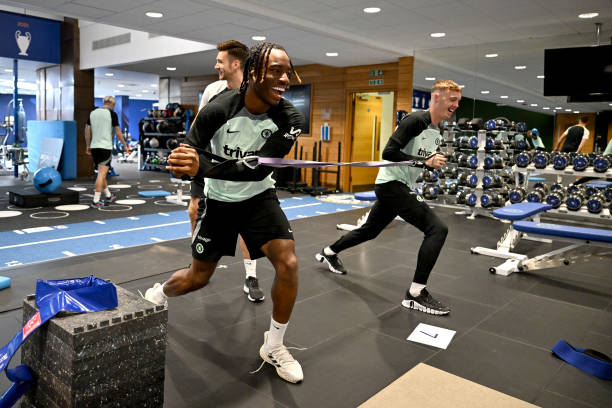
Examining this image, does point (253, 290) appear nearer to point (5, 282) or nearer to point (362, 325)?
point (362, 325)

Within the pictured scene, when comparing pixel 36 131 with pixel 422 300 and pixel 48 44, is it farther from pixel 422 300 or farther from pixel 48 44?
pixel 422 300

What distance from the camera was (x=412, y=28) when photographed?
20.8ft

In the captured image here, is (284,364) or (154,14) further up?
(154,14)

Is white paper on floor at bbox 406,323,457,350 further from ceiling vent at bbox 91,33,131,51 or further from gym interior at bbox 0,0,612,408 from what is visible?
ceiling vent at bbox 91,33,131,51

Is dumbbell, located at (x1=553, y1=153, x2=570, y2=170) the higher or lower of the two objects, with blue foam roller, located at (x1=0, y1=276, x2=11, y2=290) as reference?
higher

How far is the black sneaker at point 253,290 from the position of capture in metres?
2.89

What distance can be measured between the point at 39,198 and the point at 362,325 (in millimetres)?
5278

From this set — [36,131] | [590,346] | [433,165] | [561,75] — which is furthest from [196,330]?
[36,131]

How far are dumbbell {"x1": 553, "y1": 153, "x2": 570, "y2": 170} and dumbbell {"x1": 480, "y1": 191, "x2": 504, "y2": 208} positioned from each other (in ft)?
3.02

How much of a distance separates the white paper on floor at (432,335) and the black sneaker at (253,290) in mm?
977

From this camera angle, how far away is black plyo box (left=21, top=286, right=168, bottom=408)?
1.33 m

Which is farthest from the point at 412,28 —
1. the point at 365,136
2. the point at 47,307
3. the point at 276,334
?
the point at 47,307

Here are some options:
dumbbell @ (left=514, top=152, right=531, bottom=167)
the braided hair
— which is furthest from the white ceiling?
the braided hair

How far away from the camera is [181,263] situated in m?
3.71
